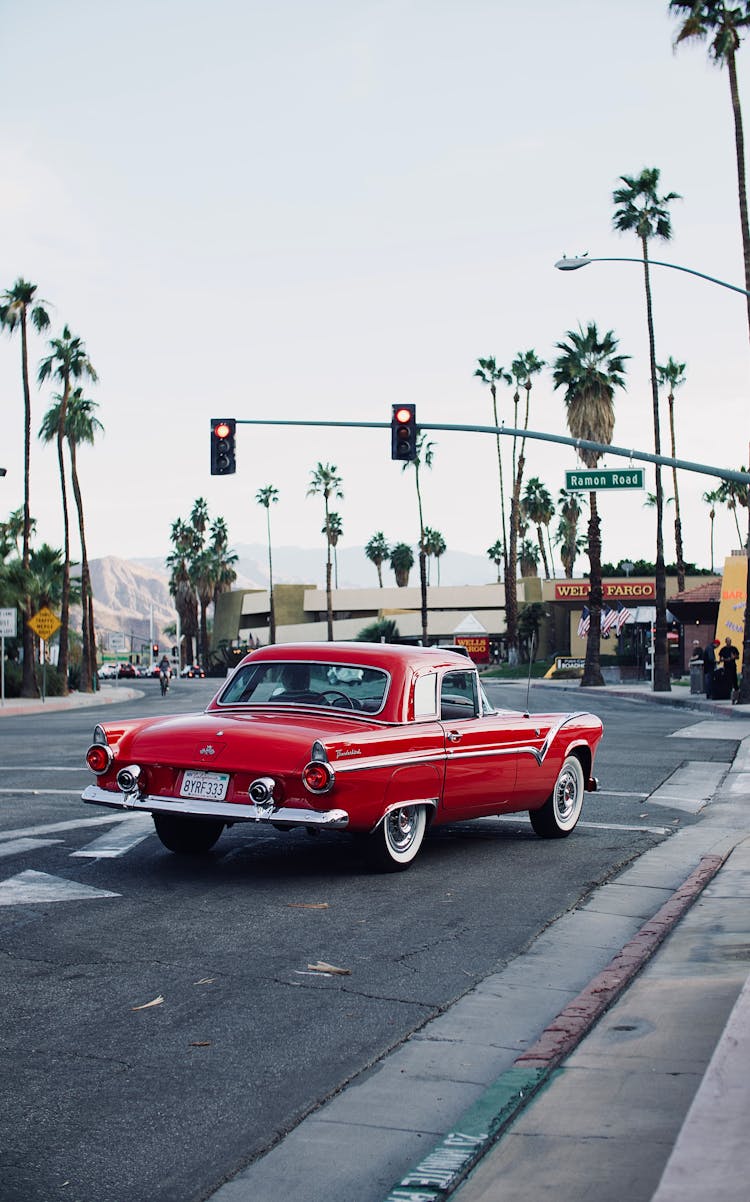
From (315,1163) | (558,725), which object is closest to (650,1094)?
(315,1163)

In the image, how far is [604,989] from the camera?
611 cm

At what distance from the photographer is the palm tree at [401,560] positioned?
140m

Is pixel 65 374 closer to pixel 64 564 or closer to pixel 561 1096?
pixel 64 564

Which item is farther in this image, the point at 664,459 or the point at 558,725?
the point at 664,459

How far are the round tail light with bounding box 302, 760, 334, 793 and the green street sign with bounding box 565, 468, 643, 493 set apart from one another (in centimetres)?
1954

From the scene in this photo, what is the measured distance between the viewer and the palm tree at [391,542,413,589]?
461 feet

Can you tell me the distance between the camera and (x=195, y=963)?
662 cm

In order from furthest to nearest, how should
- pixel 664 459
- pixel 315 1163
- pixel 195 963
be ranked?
pixel 664 459 < pixel 195 963 < pixel 315 1163

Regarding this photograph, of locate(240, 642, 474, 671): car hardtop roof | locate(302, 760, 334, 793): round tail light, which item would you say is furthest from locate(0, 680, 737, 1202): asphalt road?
locate(240, 642, 474, 671): car hardtop roof

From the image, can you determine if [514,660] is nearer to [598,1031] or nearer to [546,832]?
[546,832]

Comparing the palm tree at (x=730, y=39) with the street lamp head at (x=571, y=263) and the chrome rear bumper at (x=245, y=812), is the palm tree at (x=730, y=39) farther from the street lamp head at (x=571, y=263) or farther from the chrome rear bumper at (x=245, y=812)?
the chrome rear bumper at (x=245, y=812)

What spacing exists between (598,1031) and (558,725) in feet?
18.4

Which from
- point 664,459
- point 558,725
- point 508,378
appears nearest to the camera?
point 558,725

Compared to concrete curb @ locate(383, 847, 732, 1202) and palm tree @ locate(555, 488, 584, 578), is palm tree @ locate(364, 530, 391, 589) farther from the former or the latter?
concrete curb @ locate(383, 847, 732, 1202)
